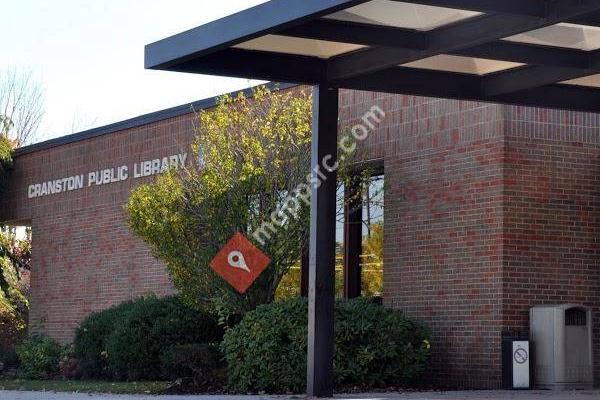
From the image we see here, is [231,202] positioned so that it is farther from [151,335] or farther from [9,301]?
[9,301]

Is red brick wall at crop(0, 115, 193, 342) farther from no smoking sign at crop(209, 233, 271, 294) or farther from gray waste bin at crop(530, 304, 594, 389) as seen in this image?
gray waste bin at crop(530, 304, 594, 389)

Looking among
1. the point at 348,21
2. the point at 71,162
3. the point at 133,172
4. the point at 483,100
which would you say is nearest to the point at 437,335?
the point at 483,100

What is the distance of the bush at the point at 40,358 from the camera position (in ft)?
88.7

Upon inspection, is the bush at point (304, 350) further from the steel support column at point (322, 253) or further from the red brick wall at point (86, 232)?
the red brick wall at point (86, 232)

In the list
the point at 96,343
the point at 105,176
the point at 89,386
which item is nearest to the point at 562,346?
the point at 89,386

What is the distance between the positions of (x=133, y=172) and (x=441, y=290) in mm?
10132

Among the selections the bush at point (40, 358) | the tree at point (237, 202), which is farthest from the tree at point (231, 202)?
the bush at point (40, 358)

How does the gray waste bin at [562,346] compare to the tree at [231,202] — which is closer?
the gray waste bin at [562,346]

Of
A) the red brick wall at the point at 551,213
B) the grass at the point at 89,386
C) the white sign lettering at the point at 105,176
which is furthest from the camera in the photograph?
the white sign lettering at the point at 105,176

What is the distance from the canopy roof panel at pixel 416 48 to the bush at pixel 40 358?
12736mm

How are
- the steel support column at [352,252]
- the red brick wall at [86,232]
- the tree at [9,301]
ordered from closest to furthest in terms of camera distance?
the steel support column at [352,252], the red brick wall at [86,232], the tree at [9,301]

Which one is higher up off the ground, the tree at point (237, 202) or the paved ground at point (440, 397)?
the tree at point (237, 202)

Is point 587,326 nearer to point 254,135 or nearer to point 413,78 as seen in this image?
point 413,78

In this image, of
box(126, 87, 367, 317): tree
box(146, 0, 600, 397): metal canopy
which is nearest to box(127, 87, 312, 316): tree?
box(126, 87, 367, 317): tree
